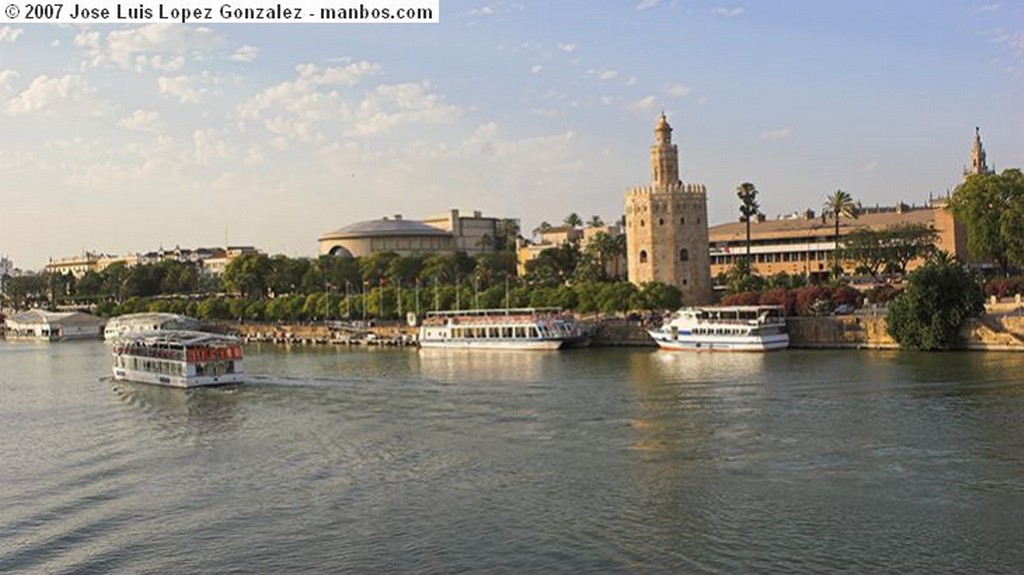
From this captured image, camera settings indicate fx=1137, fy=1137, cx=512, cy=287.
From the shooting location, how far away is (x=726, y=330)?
63031 mm

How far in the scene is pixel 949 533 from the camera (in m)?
23.1

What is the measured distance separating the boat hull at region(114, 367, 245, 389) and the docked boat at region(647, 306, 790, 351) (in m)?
25.2

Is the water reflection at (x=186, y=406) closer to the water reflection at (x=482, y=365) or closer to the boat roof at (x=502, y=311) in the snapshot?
the water reflection at (x=482, y=365)

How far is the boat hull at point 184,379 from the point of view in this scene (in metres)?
52.2

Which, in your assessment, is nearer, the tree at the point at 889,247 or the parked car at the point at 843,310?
the parked car at the point at 843,310

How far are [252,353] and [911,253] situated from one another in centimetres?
5060

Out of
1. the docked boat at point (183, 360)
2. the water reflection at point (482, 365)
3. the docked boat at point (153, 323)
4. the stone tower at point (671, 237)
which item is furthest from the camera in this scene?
the docked boat at point (153, 323)

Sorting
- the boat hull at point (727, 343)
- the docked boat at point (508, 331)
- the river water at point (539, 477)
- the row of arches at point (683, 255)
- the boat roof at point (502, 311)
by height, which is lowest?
the river water at point (539, 477)

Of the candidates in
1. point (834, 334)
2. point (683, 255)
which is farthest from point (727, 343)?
point (683, 255)

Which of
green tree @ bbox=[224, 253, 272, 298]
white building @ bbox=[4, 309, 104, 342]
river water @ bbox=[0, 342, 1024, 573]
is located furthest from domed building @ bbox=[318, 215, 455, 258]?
river water @ bbox=[0, 342, 1024, 573]

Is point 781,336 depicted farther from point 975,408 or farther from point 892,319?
point 975,408

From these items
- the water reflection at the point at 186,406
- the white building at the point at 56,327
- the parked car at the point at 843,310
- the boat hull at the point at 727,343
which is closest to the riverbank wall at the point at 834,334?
the boat hull at the point at 727,343

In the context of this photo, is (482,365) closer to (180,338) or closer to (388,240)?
(180,338)

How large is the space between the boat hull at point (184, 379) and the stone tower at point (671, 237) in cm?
3865
